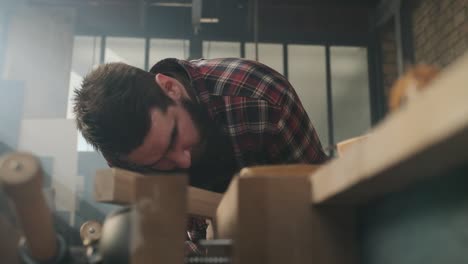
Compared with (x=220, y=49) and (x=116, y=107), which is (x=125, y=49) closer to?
(x=220, y=49)

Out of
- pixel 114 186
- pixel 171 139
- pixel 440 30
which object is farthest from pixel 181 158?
pixel 440 30

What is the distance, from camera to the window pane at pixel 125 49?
3451 millimetres

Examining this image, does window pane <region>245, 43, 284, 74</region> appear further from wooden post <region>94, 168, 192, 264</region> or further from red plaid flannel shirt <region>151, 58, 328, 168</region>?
wooden post <region>94, 168, 192, 264</region>

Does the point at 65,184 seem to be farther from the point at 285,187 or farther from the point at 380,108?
the point at 285,187

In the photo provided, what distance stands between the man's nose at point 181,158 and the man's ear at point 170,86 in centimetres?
13

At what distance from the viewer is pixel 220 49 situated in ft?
11.7

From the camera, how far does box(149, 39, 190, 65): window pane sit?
138 inches

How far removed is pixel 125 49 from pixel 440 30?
1.98 metres

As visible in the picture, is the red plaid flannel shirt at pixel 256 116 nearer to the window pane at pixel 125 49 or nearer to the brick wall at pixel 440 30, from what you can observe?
the brick wall at pixel 440 30

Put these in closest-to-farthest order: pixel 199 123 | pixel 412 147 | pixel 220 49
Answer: pixel 412 147
pixel 199 123
pixel 220 49

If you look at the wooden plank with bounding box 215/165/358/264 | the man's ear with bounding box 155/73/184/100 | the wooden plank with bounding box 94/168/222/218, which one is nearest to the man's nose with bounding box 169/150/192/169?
the man's ear with bounding box 155/73/184/100

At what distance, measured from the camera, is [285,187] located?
1.46 ft

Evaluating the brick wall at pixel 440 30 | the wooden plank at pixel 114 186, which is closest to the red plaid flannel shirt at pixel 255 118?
the wooden plank at pixel 114 186

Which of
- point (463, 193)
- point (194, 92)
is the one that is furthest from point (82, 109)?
point (463, 193)
